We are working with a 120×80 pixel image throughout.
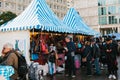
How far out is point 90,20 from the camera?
87.1 m

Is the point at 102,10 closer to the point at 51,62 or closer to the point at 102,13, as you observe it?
the point at 102,13

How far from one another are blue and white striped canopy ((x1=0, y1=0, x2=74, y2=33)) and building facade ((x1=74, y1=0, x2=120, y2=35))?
66695mm

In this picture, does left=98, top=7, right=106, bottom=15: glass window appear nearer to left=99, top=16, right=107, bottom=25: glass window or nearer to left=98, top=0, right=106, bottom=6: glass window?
left=98, top=0, right=106, bottom=6: glass window

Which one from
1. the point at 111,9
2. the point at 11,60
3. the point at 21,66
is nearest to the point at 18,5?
the point at 111,9

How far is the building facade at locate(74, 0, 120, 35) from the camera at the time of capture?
269 ft

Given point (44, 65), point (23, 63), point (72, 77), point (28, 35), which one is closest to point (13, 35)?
point (28, 35)

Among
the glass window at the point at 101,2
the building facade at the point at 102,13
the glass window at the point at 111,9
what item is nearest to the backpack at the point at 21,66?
the building facade at the point at 102,13

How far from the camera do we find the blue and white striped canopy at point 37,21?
13711 millimetres

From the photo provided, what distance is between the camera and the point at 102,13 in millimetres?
85438

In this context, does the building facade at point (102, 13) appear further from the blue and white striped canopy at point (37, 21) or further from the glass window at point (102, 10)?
the blue and white striped canopy at point (37, 21)

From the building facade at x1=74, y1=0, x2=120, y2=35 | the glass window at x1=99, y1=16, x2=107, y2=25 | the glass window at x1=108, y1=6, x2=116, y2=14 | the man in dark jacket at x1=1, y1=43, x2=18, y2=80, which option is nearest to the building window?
the building facade at x1=74, y1=0, x2=120, y2=35

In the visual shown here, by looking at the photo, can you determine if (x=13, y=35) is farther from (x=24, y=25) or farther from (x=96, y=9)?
(x=96, y=9)

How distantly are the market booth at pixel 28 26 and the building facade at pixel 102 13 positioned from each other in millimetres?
66838

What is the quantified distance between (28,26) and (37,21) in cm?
44
